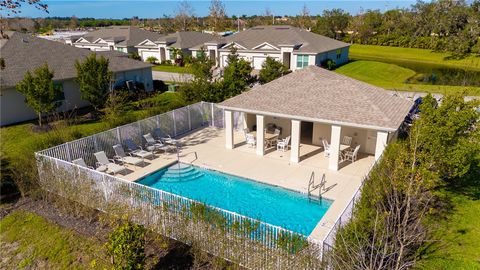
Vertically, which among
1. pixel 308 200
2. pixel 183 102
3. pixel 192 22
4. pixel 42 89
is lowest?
pixel 308 200

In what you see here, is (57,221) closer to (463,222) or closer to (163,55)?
(463,222)

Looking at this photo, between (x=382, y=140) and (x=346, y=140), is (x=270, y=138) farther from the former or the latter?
(x=382, y=140)

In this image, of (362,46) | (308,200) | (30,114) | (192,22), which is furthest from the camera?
(192,22)

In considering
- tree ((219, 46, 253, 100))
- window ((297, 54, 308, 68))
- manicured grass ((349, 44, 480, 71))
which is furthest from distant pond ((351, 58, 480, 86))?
tree ((219, 46, 253, 100))

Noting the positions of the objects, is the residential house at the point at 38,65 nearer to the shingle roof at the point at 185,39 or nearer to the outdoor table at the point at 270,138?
the outdoor table at the point at 270,138

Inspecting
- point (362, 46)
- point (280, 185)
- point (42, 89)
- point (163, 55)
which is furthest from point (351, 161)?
point (362, 46)

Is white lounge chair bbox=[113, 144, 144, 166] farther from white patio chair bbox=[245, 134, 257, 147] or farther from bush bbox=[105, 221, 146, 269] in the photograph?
bush bbox=[105, 221, 146, 269]

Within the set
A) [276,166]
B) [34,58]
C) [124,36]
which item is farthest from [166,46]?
[276,166]
